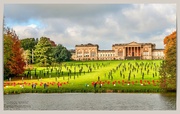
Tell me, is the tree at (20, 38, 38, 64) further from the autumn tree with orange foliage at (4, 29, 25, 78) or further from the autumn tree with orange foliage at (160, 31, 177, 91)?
the autumn tree with orange foliage at (160, 31, 177, 91)

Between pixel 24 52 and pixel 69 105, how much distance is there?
216 centimetres

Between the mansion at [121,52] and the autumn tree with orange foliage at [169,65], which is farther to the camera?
the mansion at [121,52]

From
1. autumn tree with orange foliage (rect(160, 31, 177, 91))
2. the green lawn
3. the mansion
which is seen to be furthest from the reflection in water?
the mansion

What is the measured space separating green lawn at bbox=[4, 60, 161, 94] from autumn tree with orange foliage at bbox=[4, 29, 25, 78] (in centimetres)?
24

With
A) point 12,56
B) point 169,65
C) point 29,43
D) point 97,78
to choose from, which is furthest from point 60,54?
point 169,65

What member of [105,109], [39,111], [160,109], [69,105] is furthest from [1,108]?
[160,109]

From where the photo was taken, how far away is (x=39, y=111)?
1291 cm

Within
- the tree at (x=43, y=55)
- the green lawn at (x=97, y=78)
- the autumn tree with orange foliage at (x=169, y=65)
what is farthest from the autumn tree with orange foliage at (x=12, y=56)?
the autumn tree with orange foliage at (x=169, y=65)

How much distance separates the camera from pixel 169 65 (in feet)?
43.5

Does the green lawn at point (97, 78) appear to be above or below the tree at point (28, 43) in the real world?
below

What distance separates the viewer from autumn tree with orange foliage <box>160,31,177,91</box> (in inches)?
513

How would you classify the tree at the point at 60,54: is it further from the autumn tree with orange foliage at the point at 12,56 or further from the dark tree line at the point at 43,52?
the autumn tree with orange foliage at the point at 12,56

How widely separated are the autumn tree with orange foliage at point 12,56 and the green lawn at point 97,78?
0.24 metres

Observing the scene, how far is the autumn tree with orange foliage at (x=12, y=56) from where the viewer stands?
44.0 ft
